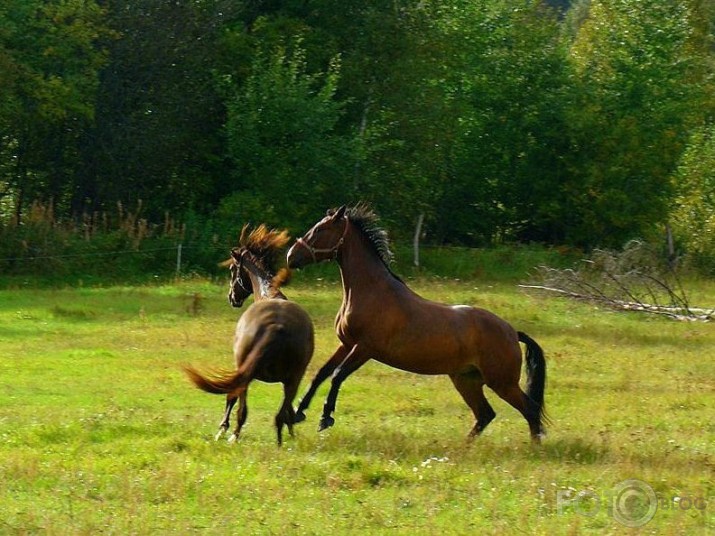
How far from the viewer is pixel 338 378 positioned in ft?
38.9

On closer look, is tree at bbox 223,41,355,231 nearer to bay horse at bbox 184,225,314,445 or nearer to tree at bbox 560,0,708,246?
tree at bbox 560,0,708,246

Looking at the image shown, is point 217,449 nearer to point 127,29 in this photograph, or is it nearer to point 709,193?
point 127,29

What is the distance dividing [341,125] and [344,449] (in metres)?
25.9

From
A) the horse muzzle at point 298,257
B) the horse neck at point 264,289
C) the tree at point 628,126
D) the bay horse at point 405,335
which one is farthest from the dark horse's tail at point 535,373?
the tree at point 628,126

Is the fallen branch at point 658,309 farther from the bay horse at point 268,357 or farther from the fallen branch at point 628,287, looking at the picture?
the bay horse at point 268,357

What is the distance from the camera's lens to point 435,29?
36.7 metres

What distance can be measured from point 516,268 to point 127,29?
1272 centimetres

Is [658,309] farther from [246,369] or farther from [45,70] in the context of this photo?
[45,70]

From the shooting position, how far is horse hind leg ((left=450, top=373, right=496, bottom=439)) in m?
12.0

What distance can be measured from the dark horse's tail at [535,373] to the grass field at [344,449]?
405mm

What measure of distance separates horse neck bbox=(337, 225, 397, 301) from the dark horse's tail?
1.47 meters

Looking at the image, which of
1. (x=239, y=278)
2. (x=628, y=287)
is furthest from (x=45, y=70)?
(x=239, y=278)

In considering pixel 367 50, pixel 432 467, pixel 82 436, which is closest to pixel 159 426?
pixel 82 436

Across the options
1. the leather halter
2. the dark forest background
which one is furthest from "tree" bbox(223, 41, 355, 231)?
the leather halter
